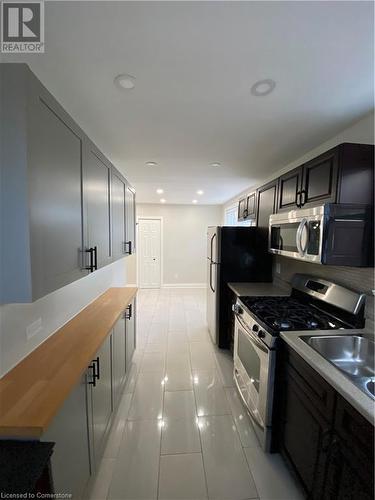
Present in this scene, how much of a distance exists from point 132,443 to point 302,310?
1794 mm

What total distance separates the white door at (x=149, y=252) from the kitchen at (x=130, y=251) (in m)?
3.89

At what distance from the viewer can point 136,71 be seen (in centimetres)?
129

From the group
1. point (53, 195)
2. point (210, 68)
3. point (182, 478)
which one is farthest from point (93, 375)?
point (210, 68)

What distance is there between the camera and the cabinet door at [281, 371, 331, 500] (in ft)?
3.89

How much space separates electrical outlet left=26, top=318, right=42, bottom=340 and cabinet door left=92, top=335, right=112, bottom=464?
42 centimetres

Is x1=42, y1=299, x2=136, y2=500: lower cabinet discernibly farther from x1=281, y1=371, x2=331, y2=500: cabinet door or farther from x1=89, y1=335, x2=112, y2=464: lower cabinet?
x1=281, y1=371, x2=331, y2=500: cabinet door

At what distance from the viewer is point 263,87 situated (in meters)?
1.40

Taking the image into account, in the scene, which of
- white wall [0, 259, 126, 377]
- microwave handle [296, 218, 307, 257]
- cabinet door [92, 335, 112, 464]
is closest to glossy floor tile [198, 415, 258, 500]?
cabinet door [92, 335, 112, 464]

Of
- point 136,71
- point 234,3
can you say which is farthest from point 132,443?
point 234,3

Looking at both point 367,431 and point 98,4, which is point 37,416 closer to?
point 367,431

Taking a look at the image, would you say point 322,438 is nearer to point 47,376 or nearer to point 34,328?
point 47,376

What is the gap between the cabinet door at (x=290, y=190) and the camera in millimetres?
2029

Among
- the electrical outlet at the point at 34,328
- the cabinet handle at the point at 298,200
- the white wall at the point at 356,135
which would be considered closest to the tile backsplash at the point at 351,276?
the cabinet handle at the point at 298,200

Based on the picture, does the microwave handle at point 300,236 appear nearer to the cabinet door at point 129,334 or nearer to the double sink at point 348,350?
the double sink at point 348,350
